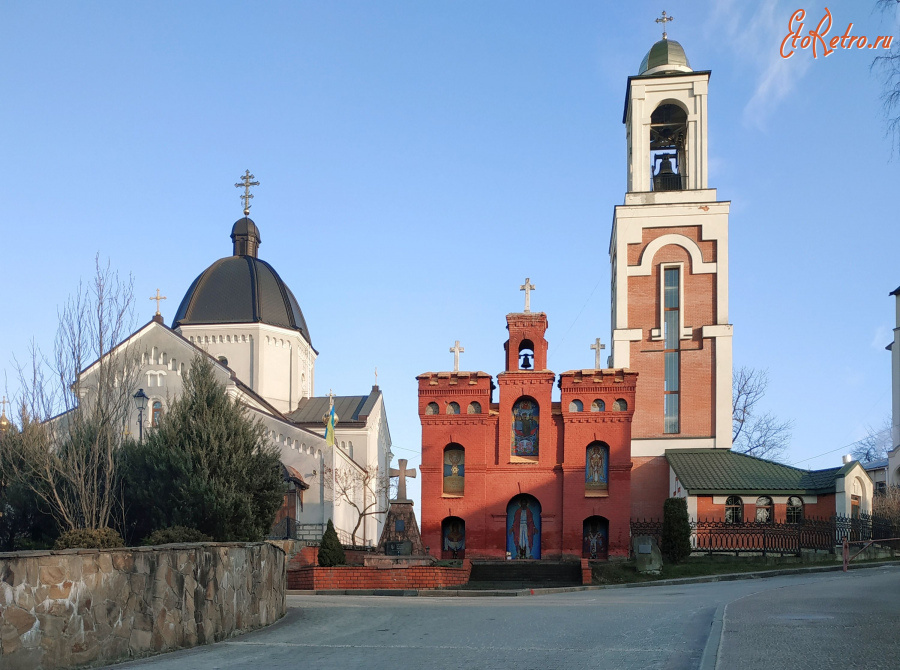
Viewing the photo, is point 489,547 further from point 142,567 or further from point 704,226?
point 142,567

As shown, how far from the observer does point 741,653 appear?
8.70 m

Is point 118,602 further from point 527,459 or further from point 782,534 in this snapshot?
point 782,534

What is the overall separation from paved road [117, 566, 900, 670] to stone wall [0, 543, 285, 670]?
1.16 ft

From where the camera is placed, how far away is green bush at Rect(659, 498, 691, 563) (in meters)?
27.4

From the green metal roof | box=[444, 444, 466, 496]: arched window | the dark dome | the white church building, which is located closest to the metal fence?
the green metal roof

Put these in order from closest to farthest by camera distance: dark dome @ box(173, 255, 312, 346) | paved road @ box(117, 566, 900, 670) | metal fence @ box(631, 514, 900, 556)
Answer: paved road @ box(117, 566, 900, 670)
metal fence @ box(631, 514, 900, 556)
dark dome @ box(173, 255, 312, 346)

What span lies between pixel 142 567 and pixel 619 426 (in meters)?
21.0

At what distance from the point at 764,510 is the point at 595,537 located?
5.29 m

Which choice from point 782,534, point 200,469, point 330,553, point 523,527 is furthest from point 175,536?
point 782,534

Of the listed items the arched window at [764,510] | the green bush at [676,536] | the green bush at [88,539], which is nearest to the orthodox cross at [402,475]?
the green bush at [676,536]

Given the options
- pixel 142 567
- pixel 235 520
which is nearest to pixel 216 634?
pixel 142 567

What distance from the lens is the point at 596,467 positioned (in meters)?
30.2

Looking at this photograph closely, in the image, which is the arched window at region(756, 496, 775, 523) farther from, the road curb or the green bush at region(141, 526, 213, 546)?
the green bush at region(141, 526, 213, 546)

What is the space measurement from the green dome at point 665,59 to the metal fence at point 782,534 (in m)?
17.4
